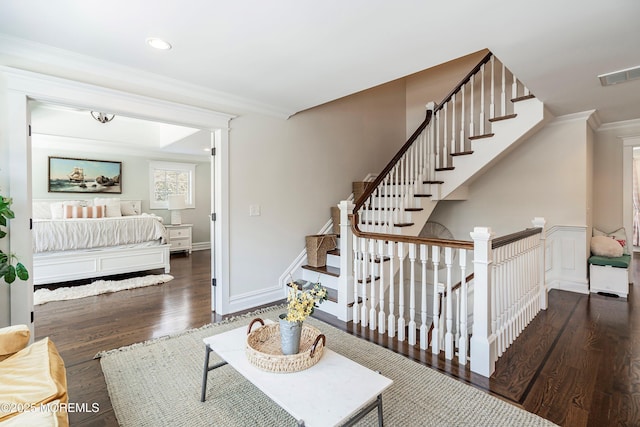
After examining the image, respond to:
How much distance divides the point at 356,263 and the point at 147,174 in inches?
241

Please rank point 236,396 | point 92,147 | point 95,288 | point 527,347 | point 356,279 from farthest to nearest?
point 92,147
point 95,288
point 356,279
point 527,347
point 236,396

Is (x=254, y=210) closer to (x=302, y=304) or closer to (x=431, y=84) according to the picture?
(x=302, y=304)

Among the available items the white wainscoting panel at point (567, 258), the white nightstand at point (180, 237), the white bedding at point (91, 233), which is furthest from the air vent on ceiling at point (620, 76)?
the white nightstand at point (180, 237)

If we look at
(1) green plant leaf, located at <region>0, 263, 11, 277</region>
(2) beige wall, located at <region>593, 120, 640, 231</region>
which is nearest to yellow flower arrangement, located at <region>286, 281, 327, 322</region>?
(1) green plant leaf, located at <region>0, 263, 11, 277</region>

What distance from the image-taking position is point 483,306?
212cm

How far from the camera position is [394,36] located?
207cm

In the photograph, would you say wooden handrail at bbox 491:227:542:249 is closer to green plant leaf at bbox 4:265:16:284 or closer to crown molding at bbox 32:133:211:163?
green plant leaf at bbox 4:265:16:284

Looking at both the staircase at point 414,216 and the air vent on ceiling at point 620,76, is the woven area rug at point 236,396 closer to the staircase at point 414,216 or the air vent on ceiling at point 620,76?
the staircase at point 414,216

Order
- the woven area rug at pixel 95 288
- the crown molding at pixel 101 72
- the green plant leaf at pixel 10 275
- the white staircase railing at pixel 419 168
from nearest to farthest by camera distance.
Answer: the green plant leaf at pixel 10 275 → the crown molding at pixel 101 72 → the woven area rug at pixel 95 288 → the white staircase railing at pixel 419 168

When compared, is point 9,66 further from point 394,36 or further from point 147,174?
point 147,174

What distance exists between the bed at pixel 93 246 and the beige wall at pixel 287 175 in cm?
242

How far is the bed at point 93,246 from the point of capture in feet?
13.8

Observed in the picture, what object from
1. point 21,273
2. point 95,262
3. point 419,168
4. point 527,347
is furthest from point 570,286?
point 95,262

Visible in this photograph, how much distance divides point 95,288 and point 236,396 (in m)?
3.41
